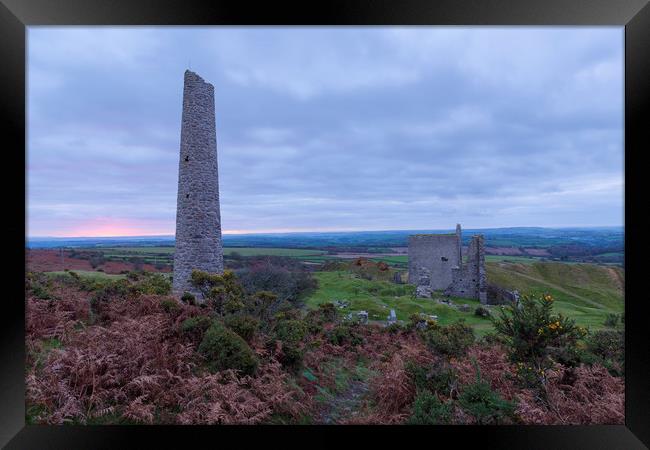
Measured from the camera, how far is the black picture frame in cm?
264

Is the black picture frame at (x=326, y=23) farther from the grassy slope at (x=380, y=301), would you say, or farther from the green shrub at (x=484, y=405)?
the grassy slope at (x=380, y=301)

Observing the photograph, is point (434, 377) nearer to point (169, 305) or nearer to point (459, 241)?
point (169, 305)

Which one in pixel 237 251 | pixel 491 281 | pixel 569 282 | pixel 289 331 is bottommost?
pixel 491 281

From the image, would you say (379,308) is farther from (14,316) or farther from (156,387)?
(14,316)

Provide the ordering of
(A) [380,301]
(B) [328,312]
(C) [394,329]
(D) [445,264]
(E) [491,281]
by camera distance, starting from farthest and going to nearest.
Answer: (D) [445,264] < (E) [491,281] < (A) [380,301] < (B) [328,312] < (C) [394,329]

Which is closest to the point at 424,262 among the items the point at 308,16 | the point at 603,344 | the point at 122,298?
the point at 603,344

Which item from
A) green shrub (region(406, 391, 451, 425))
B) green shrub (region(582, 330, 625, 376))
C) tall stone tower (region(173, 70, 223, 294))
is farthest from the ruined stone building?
green shrub (region(406, 391, 451, 425))

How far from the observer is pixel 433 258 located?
1978cm

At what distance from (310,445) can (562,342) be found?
4275mm

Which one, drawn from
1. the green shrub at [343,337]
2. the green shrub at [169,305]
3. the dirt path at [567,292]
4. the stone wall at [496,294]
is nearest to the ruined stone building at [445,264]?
the stone wall at [496,294]

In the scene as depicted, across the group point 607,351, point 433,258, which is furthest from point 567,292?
point 607,351

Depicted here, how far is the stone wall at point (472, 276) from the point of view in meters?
17.0

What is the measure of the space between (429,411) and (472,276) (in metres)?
15.5

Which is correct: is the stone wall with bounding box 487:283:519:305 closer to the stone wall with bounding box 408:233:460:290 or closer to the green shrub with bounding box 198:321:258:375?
the stone wall with bounding box 408:233:460:290
